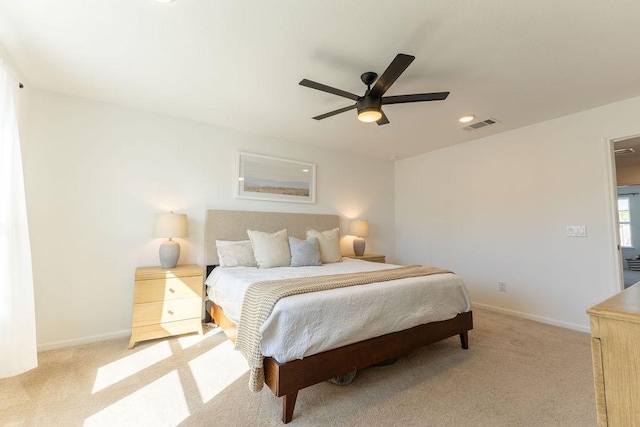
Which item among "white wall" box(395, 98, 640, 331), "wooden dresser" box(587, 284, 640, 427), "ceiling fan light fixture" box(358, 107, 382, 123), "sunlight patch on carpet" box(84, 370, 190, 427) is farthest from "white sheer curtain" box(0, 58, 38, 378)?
"white wall" box(395, 98, 640, 331)

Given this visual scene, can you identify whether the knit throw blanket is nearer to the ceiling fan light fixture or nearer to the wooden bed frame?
the wooden bed frame

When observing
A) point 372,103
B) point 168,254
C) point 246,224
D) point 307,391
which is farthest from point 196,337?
point 372,103

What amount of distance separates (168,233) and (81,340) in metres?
1.29

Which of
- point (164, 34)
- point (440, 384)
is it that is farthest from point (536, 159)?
point (164, 34)

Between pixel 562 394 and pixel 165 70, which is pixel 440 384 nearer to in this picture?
Result: pixel 562 394

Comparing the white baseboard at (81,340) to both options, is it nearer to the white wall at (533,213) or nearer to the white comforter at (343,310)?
the white comforter at (343,310)

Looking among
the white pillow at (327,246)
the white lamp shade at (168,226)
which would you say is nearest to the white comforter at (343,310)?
the white lamp shade at (168,226)

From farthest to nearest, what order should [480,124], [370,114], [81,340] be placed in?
1. [480,124]
2. [81,340]
3. [370,114]

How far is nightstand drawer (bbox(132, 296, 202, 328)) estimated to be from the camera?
264cm

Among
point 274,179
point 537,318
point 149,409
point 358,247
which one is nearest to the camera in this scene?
point 149,409

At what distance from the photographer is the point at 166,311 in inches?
108

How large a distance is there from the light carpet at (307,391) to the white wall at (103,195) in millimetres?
431

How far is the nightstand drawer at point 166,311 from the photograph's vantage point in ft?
8.65

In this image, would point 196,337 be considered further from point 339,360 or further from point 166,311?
point 339,360
